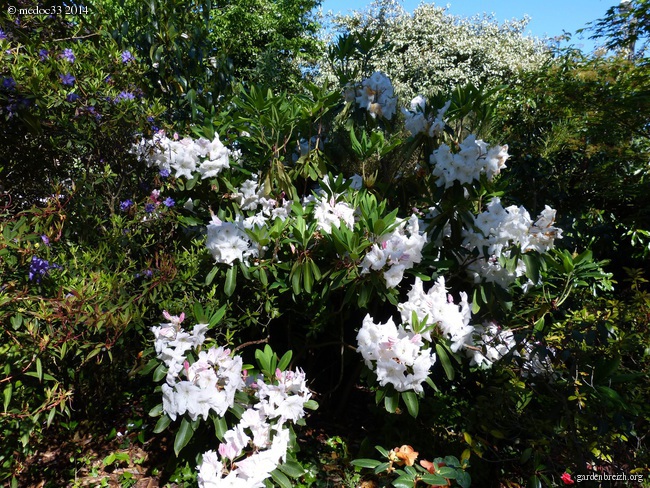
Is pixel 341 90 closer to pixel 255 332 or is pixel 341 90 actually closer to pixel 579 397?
pixel 255 332

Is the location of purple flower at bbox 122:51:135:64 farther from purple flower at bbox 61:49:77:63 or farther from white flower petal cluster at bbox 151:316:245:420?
white flower petal cluster at bbox 151:316:245:420

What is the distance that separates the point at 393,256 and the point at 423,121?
Result: 843 mm

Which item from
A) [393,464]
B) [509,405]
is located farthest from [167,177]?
[509,405]

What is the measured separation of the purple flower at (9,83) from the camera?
203 cm

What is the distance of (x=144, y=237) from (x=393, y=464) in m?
1.71

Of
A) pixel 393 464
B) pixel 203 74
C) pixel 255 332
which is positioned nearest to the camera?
pixel 393 464

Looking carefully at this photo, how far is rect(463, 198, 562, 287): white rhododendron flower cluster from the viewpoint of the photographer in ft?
7.02

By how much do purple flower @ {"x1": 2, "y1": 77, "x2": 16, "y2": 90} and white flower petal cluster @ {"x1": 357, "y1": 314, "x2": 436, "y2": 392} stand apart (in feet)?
5.80

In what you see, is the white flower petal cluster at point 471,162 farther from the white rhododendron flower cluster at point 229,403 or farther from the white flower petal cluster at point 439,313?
the white rhododendron flower cluster at point 229,403

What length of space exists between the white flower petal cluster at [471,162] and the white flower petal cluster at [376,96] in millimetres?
656

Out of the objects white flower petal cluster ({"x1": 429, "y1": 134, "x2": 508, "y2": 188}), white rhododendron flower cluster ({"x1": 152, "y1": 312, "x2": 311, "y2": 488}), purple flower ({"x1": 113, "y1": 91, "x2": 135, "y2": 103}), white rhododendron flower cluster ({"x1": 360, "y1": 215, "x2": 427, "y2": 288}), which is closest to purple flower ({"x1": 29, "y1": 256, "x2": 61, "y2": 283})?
white rhododendron flower cluster ({"x1": 152, "y1": 312, "x2": 311, "y2": 488})

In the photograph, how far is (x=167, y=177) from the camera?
108 inches

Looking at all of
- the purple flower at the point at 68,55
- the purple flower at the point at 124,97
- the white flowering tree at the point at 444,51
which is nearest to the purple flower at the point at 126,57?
the purple flower at the point at 124,97

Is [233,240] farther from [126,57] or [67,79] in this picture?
[126,57]
